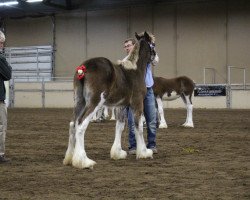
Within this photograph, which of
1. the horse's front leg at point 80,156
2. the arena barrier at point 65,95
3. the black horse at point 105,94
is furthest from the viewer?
the arena barrier at point 65,95

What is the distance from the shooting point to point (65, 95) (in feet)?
112

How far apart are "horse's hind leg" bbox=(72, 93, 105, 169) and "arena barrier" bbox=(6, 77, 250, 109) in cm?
2248

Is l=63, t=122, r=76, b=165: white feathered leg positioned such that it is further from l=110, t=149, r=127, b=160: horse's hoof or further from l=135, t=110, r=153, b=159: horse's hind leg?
l=135, t=110, r=153, b=159: horse's hind leg

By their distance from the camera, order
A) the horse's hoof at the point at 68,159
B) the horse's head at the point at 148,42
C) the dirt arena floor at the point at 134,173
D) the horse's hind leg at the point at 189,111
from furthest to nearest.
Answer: the horse's hind leg at the point at 189,111 < the horse's head at the point at 148,42 < the horse's hoof at the point at 68,159 < the dirt arena floor at the point at 134,173

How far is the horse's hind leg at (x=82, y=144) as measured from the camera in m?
7.51

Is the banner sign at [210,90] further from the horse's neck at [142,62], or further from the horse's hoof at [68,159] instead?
the horse's hoof at [68,159]

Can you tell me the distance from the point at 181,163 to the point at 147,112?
5.29 feet

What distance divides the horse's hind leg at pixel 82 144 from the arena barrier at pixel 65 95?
22484 mm

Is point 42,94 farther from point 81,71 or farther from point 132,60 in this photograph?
point 81,71

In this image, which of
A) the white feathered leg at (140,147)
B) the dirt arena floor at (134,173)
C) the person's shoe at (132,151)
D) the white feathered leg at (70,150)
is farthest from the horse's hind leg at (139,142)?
the white feathered leg at (70,150)

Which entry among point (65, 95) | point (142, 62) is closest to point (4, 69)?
point (142, 62)

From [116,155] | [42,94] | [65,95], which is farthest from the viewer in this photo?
[42,94]

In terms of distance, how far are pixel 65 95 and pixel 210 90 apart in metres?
10.4

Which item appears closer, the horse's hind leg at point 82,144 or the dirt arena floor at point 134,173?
the dirt arena floor at point 134,173
